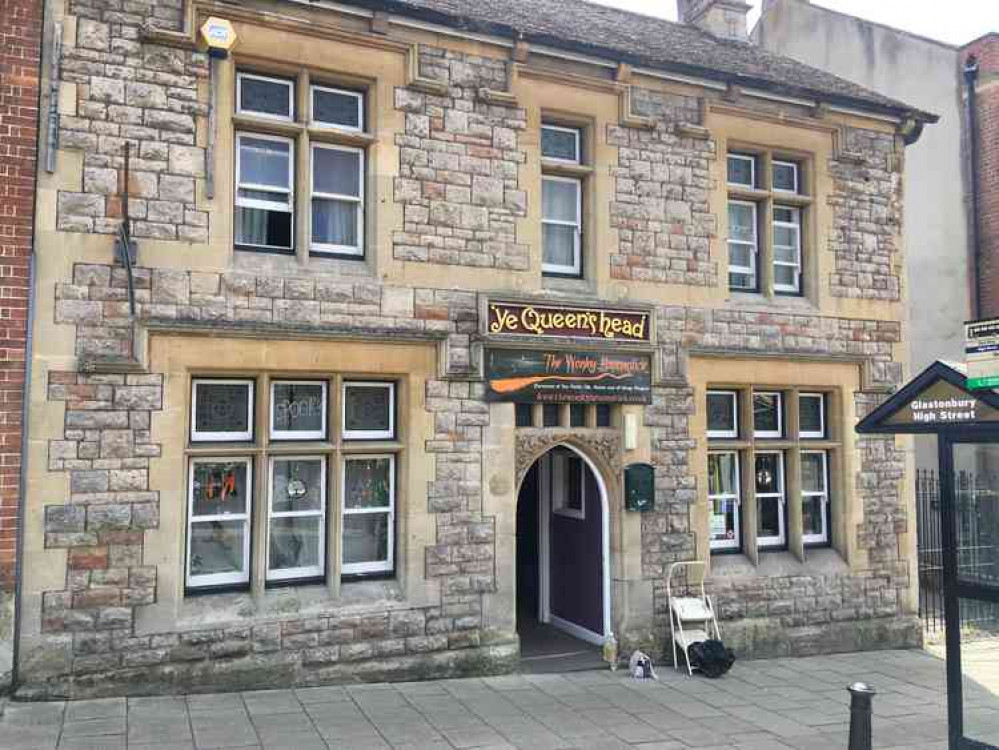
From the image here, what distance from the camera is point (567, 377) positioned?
32.4ft

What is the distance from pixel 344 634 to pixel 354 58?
238 inches

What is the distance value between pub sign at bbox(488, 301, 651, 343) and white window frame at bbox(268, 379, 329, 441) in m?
1.95

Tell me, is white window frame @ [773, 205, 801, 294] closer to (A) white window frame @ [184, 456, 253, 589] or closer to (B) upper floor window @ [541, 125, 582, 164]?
(B) upper floor window @ [541, 125, 582, 164]

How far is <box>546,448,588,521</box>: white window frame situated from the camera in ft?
36.2

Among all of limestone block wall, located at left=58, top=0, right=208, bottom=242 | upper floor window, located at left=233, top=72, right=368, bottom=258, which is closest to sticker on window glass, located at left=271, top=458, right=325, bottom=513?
upper floor window, located at left=233, top=72, right=368, bottom=258

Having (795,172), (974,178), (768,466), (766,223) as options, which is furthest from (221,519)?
(974,178)

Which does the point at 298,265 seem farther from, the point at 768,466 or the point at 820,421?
the point at 820,421

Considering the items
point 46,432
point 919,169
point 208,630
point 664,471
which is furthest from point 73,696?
point 919,169

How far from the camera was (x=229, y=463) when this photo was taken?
8.66 metres

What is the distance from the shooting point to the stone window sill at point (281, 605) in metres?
8.13

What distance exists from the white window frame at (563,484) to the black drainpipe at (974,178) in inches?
413

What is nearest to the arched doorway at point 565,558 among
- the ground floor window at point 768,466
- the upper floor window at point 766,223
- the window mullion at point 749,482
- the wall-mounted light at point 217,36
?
the ground floor window at point 768,466

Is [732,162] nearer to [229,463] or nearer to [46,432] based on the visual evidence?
[229,463]

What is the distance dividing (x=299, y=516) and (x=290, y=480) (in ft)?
1.27
